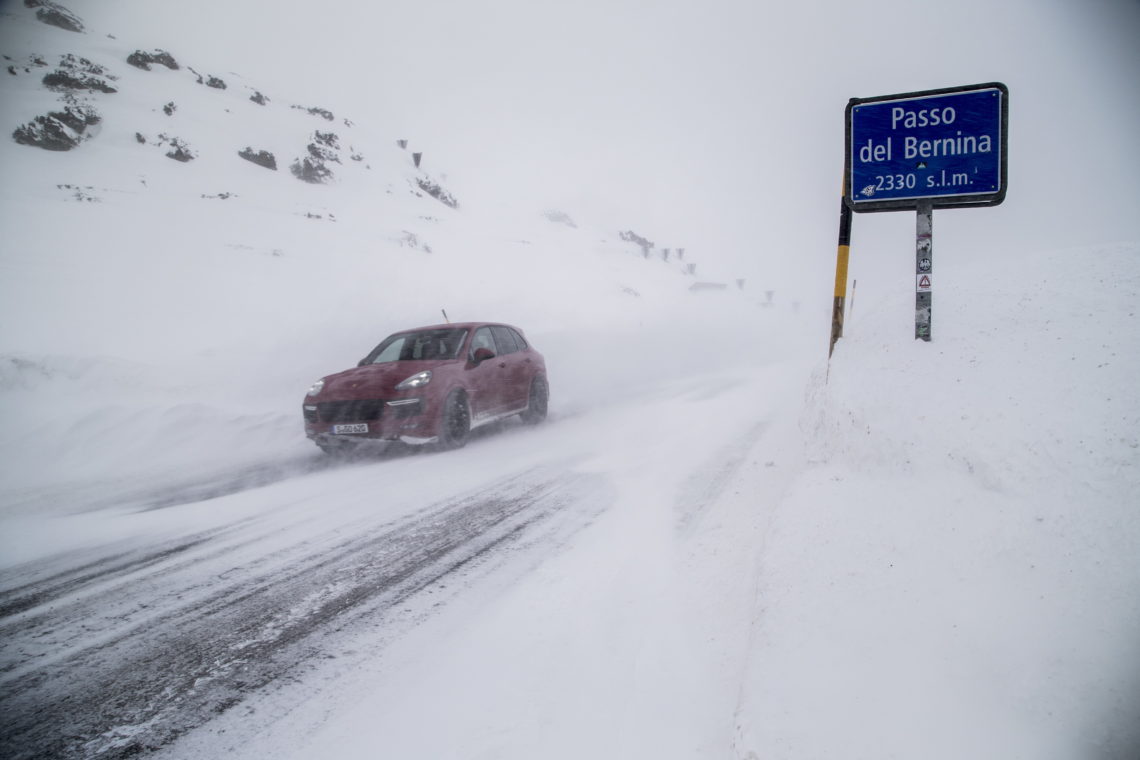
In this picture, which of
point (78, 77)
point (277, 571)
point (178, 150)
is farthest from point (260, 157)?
point (277, 571)

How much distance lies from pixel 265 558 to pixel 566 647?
217 centimetres

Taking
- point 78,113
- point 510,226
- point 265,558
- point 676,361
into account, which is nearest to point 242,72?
point 78,113

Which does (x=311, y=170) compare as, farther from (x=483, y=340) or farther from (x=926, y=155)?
(x=926, y=155)

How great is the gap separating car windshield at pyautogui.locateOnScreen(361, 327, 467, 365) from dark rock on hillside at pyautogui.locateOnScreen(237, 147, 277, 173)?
17766mm

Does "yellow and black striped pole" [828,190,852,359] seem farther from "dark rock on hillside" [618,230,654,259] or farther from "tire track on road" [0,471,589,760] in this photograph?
"dark rock on hillside" [618,230,654,259]

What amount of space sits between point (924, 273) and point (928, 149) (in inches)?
37.3

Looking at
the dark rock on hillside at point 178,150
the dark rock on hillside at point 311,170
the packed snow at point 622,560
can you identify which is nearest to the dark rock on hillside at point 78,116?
the dark rock on hillside at point 178,150

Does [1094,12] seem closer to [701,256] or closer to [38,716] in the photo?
[38,716]

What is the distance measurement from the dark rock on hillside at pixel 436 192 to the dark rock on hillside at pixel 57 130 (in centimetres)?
1353

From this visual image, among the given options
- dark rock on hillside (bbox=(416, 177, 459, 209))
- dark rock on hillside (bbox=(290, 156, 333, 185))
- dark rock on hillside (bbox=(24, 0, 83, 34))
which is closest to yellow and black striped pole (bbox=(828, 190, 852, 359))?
dark rock on hillside (bbox=(290, 156, 333, 185))

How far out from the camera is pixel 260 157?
66.4ft

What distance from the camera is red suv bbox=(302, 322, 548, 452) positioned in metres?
5.74

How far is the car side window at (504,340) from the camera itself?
7.49 m

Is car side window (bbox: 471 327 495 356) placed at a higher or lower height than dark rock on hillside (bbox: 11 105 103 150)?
lower
